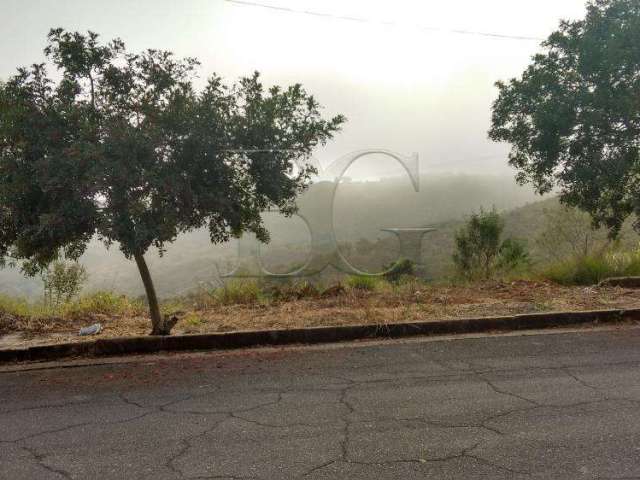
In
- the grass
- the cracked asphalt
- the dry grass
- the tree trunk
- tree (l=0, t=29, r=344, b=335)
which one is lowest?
the cracked asphalt

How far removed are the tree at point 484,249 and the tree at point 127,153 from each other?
8215mm

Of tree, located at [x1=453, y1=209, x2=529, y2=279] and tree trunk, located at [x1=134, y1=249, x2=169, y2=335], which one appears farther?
tree, located at [x1=453, y1=209, x2=529, y2=279]

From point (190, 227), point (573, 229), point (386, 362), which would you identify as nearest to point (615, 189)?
point (573, 229)

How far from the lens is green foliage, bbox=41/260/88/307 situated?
509 inches

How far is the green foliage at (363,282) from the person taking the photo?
1214 centimetres

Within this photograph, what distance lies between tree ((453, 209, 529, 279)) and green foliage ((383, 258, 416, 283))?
1252 millimetres

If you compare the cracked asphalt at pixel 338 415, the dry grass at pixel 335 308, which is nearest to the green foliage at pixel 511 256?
the dry grass at pixel 335 308

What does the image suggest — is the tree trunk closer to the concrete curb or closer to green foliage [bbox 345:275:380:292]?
the concrete curb

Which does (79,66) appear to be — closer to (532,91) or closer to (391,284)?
(391,284)

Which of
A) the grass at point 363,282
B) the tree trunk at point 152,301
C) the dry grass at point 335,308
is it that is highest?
the tree trunk at point 152,301


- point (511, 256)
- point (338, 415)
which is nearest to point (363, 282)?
point (511, 256)

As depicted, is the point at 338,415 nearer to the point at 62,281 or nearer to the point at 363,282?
the point at 363,282

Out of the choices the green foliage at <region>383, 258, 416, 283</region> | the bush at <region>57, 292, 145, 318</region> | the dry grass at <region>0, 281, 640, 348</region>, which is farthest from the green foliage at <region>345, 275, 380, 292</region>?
the bush at <region>57, 292, 145, 318</region>

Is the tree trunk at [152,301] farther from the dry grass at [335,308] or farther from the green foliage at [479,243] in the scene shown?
the green foliage at [479,243]
